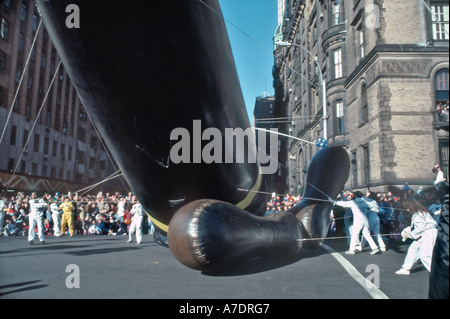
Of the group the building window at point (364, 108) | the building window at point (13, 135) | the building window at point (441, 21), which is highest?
the building window at point (13, 135)

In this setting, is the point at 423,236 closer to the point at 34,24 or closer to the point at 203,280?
the point at 203,280

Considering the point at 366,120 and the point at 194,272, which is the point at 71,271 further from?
the point at 366,120

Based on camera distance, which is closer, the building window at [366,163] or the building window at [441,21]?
the building window at [441,21]

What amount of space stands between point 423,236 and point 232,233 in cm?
302

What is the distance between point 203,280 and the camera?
473cm

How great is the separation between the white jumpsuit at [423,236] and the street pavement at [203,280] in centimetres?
27

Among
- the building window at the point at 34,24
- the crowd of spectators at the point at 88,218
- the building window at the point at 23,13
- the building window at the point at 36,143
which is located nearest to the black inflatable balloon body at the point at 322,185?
the crowd of spectators at the point at 88,218

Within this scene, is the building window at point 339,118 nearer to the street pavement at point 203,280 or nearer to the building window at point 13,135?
the street pavement at point 203,280

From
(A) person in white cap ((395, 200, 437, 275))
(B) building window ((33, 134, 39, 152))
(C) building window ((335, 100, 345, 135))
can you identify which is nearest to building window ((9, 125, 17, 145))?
(B) building window ((33, 134, 39, 152))

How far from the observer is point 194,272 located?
5305 millimetres

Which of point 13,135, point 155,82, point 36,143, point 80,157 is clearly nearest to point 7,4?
point 13,135

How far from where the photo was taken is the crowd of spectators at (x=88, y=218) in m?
14.9

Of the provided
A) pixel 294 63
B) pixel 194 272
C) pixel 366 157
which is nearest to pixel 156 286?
pixel 194 272

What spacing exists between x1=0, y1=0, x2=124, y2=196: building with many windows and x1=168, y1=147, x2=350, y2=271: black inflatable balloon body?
17.2m
